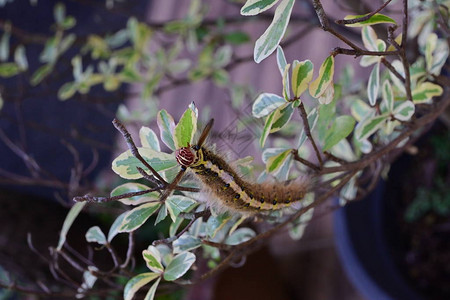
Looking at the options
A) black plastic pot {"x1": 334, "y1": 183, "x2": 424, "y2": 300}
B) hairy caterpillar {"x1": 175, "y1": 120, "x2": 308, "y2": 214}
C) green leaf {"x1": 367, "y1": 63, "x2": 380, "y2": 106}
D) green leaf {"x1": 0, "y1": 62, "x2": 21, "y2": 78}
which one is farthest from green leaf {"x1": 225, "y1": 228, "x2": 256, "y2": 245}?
green leaf {"x1": 0, "y1": 62, "x2": 21, "y2": 78}

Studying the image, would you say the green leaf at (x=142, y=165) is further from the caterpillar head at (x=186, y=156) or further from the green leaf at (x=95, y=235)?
the green leaf at (x=95, y=235)

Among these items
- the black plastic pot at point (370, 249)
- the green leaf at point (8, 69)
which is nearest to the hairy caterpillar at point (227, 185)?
the black plastic pot at point (370, 249)

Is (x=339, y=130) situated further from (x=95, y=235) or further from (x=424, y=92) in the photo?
(x=95, y=235)

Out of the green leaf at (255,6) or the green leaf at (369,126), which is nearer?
the green leaf at (255,6)

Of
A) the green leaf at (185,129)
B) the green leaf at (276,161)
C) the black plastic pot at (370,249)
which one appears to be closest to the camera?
the green leaf at (185,129)

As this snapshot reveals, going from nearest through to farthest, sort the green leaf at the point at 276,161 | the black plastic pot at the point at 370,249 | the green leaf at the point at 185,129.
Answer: the green leaf at the point at 185,129
the green leaf at the point at 276,161
the black plastic pot at the point at 370,249

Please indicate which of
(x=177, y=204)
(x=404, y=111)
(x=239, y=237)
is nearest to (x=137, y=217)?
(x=177, y=204)
